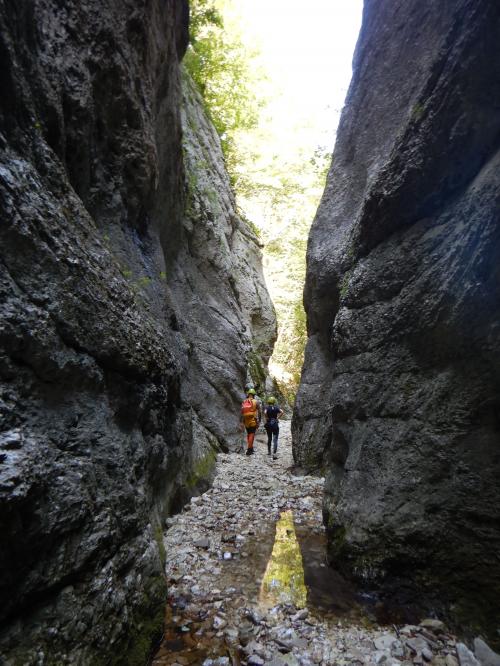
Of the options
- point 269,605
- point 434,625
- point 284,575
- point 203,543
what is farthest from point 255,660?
point 203,543

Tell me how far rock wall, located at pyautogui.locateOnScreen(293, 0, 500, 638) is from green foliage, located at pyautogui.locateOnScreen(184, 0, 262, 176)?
553 inches

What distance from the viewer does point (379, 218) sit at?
694 centimetres

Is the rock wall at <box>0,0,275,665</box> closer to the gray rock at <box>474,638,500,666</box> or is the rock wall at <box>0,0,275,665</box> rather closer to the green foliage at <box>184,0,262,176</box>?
the gray rock at <box>474,638,500,666</box>

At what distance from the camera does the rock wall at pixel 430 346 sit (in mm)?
4500

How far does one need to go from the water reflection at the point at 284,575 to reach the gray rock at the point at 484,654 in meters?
1.89

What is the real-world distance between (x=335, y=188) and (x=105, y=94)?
6231 mm

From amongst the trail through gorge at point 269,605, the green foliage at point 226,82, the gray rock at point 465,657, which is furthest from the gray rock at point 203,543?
the green foliage at point 226,82

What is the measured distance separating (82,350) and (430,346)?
14.5ft

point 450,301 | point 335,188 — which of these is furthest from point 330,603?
point 335,188

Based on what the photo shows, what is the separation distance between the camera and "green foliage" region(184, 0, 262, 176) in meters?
19.3

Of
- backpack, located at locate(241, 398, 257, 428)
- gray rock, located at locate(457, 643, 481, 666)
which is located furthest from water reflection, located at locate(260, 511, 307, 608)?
backpack, located at locate(241, 398, 257, 428)

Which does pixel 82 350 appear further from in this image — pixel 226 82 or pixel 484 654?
pixel 226 82

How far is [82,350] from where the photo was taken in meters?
4.14

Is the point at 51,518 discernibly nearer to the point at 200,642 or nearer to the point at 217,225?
the point at 200,642
